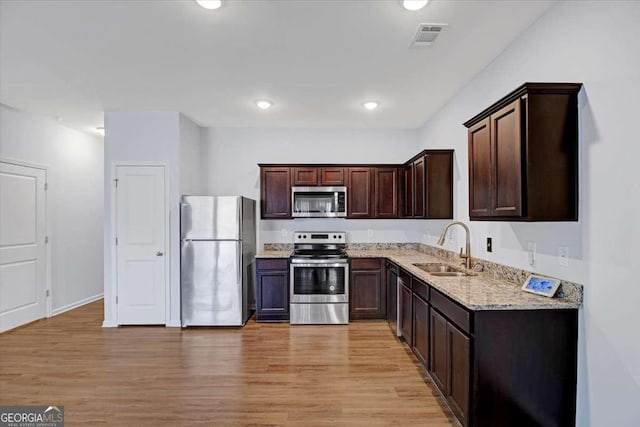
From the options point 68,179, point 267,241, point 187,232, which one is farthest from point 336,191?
point 68,179

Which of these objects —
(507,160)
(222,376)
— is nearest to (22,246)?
(222,376)

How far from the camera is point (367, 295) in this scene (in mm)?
4594

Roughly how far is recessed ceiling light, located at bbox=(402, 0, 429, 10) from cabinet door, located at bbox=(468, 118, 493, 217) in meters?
0.90

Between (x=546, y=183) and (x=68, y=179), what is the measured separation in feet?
20.4

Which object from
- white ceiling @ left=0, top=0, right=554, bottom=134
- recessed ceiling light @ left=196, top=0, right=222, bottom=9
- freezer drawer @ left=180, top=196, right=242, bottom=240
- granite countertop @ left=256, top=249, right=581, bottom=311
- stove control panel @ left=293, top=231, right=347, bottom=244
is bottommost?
granite countertop @ left=256, top=249, right=581, bottom=311

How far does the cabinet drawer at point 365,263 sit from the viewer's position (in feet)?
15.0

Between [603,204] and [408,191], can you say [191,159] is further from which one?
[603,204]

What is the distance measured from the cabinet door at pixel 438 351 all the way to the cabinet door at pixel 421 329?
10 cm

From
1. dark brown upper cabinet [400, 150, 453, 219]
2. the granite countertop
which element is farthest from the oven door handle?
the granite countertop

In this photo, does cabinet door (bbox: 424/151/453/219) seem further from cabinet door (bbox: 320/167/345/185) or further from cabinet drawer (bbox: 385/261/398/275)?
cabinet door (bbox: 320/167/345/185)

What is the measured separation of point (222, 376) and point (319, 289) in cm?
177

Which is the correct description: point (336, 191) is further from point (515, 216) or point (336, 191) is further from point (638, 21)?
point (638, 21)

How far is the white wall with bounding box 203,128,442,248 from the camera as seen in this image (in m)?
5.27

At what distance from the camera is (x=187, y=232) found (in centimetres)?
442
